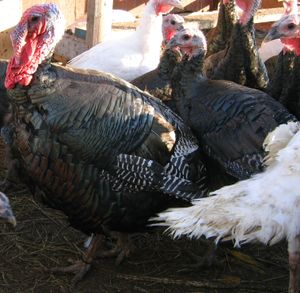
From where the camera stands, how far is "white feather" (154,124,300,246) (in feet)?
10.9

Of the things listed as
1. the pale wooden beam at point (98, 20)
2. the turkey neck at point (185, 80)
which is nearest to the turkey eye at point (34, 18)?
the turkey neck at point (185, 80)

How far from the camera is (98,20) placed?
19.5 feet

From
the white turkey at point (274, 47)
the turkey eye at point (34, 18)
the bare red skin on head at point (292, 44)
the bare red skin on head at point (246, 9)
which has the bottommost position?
the white turkey at point (274, 47)

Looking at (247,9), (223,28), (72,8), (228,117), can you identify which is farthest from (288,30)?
(72,8)

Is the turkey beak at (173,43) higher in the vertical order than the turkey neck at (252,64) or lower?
higher

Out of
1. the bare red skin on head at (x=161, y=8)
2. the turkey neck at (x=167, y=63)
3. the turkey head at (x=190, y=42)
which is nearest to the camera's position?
the turkey head at (x=190, y=42)

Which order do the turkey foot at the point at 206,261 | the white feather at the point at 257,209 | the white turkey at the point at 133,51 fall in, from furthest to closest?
the white turkey at the point at 133,51
the turkey foot at the point at 206,261
the white feather at the point at 257,209

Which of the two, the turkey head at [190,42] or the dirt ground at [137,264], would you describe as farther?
the turkey head at [190,42]

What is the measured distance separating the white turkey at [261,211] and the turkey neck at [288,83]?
122 centimetres

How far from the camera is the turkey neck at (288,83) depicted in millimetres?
4848

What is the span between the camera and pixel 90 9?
5949mm

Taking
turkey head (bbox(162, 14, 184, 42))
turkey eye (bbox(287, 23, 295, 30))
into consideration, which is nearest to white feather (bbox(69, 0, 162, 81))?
turkey head (bbox(162, 14, 184, 42))

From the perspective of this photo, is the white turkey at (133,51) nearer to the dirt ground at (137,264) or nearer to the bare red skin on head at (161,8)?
the bare red skin on head at (161,8)

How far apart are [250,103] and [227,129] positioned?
0.23 m
